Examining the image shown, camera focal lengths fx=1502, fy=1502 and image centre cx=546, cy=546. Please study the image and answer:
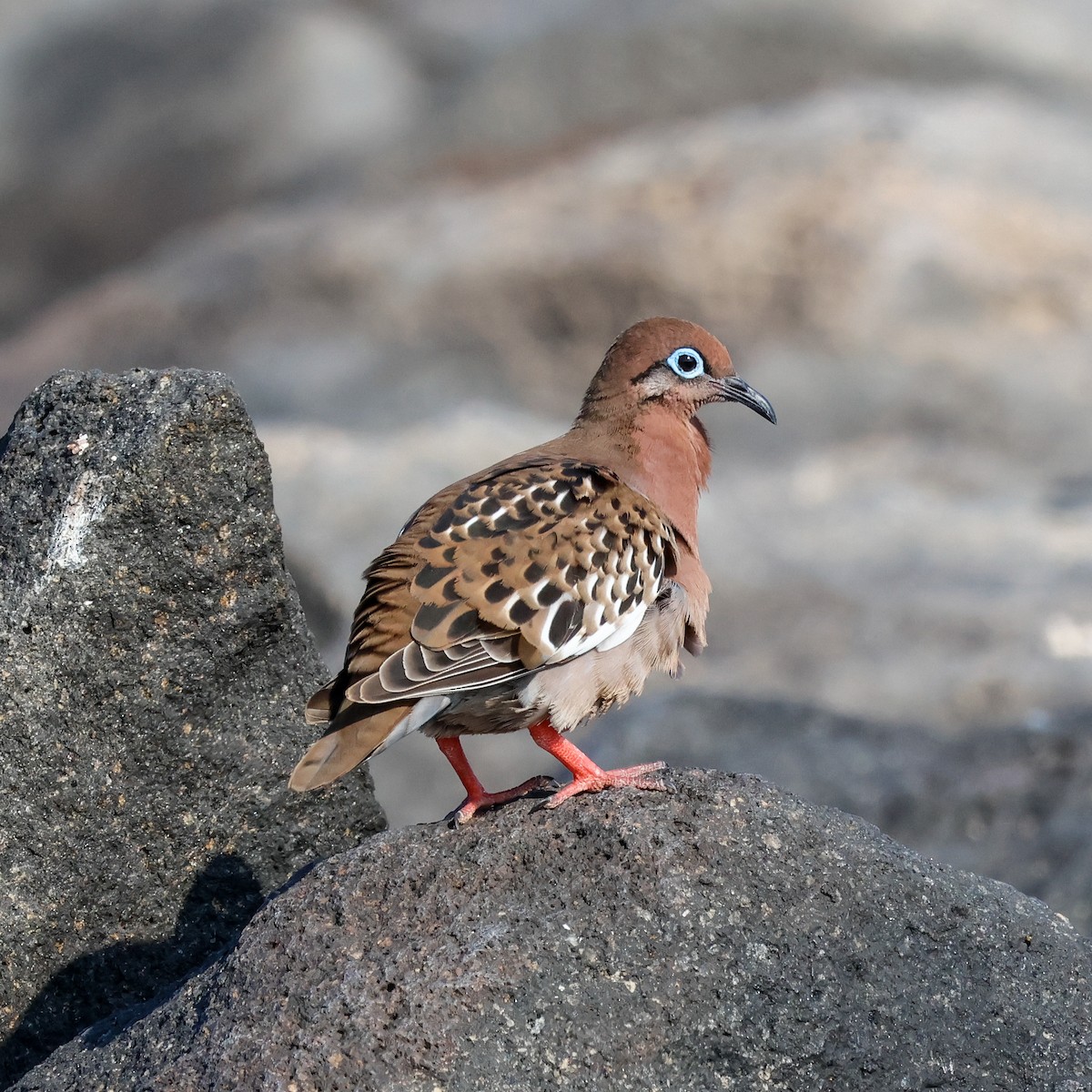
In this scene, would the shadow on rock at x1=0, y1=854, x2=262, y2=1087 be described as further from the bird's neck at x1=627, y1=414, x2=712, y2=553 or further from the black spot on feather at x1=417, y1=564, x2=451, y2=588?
the bird's neck at x1=627, y1=414, x2=712, y2=553

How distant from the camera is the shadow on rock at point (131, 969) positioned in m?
5.70

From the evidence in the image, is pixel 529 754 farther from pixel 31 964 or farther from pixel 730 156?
pixel 31 964

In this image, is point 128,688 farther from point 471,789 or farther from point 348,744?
point 471,789

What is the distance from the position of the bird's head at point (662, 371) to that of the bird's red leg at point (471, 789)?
1.70 metres

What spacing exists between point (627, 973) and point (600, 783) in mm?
824

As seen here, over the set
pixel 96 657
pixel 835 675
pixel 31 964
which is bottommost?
pixel 835 675

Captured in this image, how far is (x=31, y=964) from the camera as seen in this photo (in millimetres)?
5672

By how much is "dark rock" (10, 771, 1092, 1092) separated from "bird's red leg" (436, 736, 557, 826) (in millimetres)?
106

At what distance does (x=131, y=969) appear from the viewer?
586 cm

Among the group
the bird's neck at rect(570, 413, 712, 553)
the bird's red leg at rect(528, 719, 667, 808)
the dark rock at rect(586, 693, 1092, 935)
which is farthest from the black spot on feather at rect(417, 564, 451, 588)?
the dark rock at rect(586, 693, 1092, 935)

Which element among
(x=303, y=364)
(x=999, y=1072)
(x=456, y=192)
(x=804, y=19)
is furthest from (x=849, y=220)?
(x=999, y=1072)

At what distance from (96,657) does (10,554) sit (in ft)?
1.71

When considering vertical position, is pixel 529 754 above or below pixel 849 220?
below

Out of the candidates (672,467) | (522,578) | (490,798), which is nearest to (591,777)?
(490,798)
